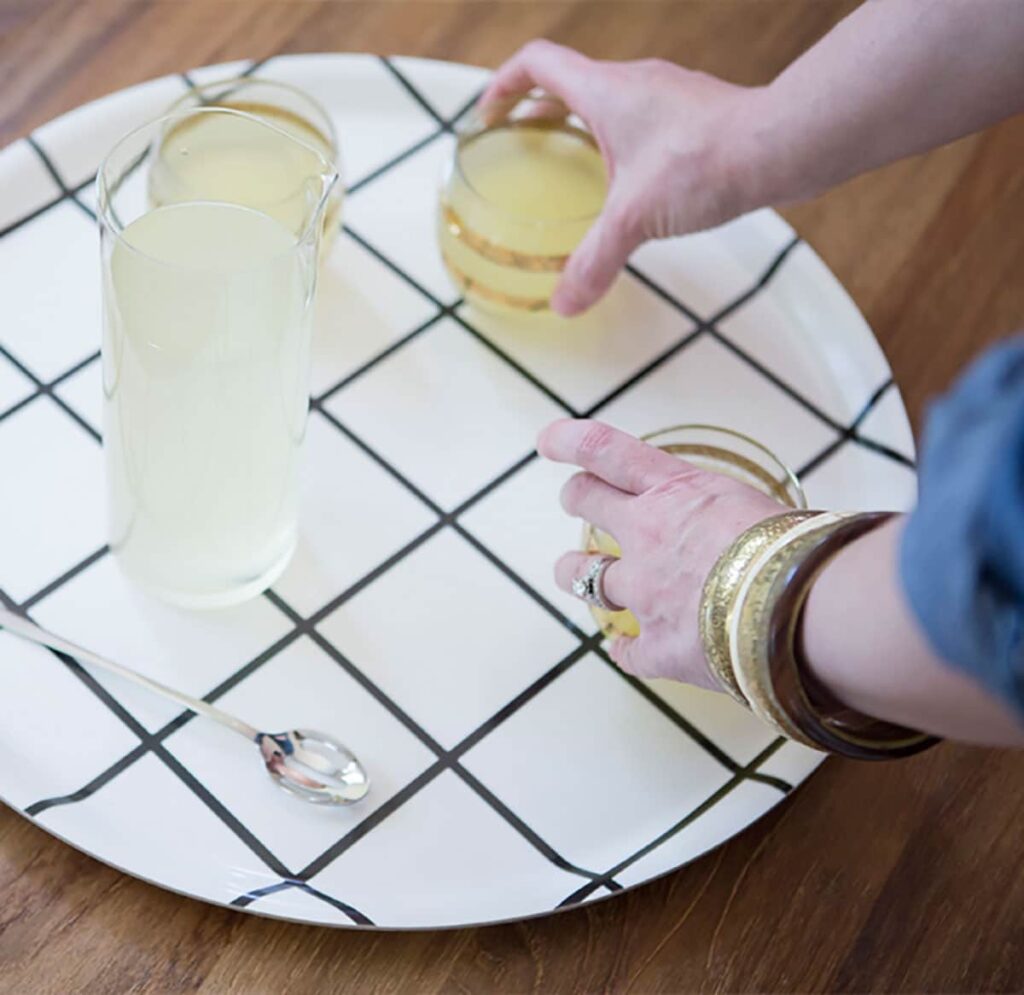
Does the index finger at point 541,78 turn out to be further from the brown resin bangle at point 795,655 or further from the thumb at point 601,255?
the brown resin bangle at point 795,655

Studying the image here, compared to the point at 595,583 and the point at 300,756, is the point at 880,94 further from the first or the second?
the point at 300,756

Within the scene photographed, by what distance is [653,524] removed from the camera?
1.69ft

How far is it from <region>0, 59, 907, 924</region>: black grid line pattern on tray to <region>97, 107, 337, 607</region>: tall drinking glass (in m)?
0.04

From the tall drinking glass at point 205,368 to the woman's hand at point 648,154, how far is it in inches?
5.8

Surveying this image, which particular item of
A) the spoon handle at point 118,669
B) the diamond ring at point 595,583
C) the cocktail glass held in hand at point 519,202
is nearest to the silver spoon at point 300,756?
the spoon handle at point 118,669

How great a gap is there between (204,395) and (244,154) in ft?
0.47

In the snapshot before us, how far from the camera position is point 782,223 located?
72cm

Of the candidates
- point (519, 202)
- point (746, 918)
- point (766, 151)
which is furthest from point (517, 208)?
point (746, 918)

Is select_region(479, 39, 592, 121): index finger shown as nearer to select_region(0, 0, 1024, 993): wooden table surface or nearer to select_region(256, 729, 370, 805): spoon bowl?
select_region(0, 0, 1024, 993): wooden table surface

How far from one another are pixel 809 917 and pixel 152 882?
244 mm

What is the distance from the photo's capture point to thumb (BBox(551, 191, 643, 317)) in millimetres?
632

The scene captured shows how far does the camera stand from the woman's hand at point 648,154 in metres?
0.63

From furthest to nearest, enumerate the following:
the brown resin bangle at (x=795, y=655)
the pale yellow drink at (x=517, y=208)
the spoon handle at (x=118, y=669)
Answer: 1. the pale yellow drink at (x=517, y=208)
2. the spoon handle at (x=118, y=669)
3. the brown resin bangle at (x=795, y=655)

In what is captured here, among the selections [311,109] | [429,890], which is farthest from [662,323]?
[429,890]
